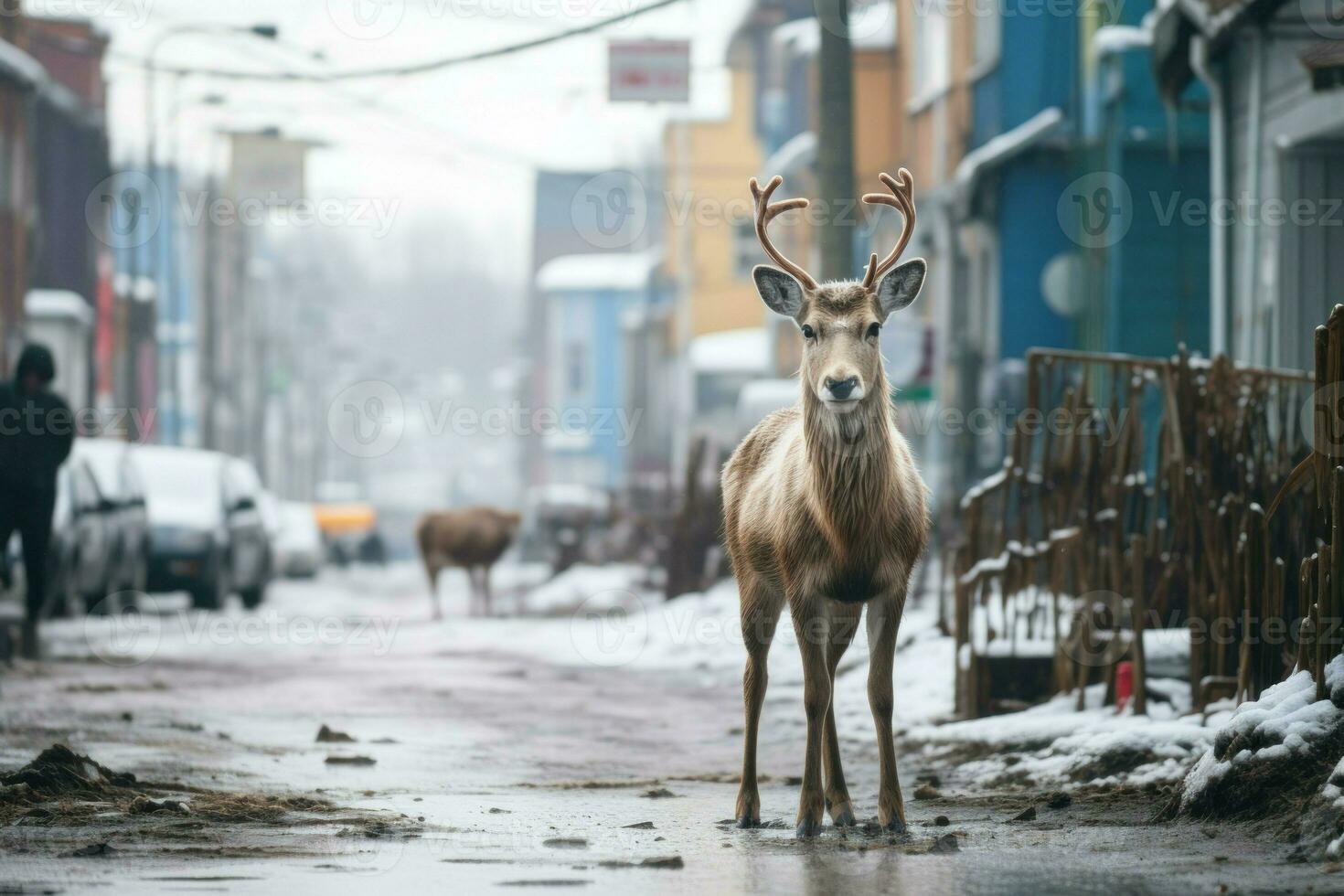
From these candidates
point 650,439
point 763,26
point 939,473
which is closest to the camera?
point 939,473

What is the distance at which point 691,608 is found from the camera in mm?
21266

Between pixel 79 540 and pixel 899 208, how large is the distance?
43.5ft

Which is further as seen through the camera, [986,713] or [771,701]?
[771,701]

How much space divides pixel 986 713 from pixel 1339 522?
449 cm

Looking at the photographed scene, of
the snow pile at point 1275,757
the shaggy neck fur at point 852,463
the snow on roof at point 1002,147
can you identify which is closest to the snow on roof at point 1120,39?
the snow on roof at point 1002,147

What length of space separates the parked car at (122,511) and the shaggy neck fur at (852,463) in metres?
14.4

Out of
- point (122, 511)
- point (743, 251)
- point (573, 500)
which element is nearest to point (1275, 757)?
point (122, 511)

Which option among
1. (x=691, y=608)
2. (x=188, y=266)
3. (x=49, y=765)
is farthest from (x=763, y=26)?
(x=188, y=266)

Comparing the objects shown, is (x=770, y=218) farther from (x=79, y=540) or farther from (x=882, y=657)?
(x=79, y=540)

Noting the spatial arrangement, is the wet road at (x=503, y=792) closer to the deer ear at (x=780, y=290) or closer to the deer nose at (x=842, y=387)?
the deer nose at (x=842, y=387)

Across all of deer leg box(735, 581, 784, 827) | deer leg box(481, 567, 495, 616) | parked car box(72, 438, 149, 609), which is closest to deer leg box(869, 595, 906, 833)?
deer leg box(735, 581, 784, 827)

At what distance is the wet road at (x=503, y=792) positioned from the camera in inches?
269

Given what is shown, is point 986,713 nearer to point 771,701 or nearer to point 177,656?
point 771,701

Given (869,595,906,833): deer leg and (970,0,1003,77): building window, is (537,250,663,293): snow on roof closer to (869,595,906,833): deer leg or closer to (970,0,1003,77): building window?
(970,0,1003,77): building window
